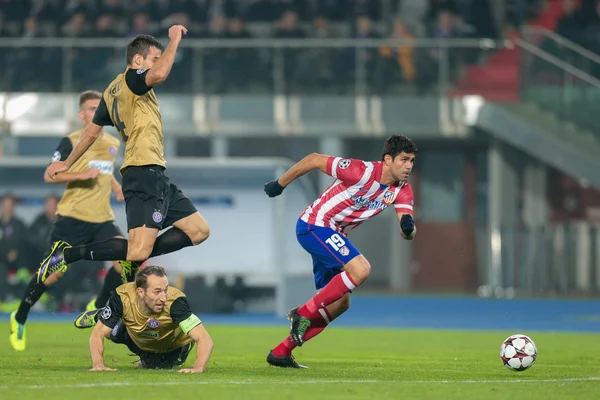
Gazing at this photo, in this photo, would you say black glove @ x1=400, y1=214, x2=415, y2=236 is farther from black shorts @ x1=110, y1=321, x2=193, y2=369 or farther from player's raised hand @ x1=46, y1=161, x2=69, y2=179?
player's raised hand @ x1=46, y1=161, x2=69, y2=179

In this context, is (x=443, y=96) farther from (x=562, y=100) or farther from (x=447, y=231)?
(x=447, y=231)

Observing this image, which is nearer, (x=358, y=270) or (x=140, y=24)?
(x=358, y=270)

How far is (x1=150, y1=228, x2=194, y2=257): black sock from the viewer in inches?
381

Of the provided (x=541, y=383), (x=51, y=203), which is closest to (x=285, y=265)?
(x=51, y=203)

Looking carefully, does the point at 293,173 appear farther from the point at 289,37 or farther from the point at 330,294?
the point at 289,37

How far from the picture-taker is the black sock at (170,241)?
967 cm

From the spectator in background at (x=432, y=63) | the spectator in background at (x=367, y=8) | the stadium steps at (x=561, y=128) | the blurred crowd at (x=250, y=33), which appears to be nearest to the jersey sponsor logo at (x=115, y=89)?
the blurred crowd at (x=250, y=33)

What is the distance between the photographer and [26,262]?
18922mm

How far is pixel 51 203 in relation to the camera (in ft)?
61.0

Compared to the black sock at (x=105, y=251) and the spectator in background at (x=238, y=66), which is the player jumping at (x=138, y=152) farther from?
the spectator in background at (x=238, y=66)

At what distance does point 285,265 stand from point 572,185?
10.1 m

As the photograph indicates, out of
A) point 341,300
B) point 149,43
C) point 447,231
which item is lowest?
point 447,231

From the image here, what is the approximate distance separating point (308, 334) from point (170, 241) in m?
1.24

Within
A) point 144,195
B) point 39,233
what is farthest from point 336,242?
point 39,233
